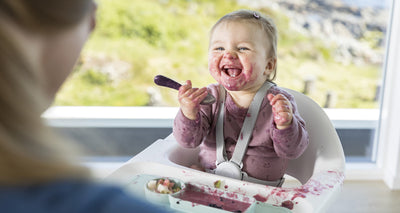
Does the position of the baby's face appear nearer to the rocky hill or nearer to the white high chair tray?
the white high chair tray

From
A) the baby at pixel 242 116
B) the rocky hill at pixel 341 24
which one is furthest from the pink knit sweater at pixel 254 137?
the rocky hill at pixel 341 24

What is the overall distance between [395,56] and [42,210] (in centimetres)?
208

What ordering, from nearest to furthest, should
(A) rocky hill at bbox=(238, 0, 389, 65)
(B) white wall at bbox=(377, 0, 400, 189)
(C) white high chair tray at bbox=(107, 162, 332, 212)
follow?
(C) white high chair tray at bbox=(107, 162, 332, 212) → (B) white wall at bbox=(377, 0, 400, 189) → (A) rocky hill at bbox=(238, 0, 389, 65)

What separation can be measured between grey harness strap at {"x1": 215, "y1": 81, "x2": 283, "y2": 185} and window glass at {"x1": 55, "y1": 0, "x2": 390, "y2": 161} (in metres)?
1.32

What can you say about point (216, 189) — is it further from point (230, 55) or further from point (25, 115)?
point (25, 115)

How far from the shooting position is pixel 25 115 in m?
0.32

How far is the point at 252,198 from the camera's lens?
92 centimetres

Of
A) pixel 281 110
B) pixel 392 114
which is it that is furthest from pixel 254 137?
pixel 392 114

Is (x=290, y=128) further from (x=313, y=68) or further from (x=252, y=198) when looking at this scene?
(x=313, y=68)

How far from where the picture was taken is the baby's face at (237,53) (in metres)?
1.10

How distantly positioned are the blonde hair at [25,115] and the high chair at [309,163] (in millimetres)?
651

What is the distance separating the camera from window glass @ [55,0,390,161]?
2402 mm

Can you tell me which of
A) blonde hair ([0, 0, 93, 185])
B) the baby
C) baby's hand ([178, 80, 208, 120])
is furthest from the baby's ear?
blonde hair ([0, 0, 93, 185])

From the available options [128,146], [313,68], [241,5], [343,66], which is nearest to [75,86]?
[128,146]
